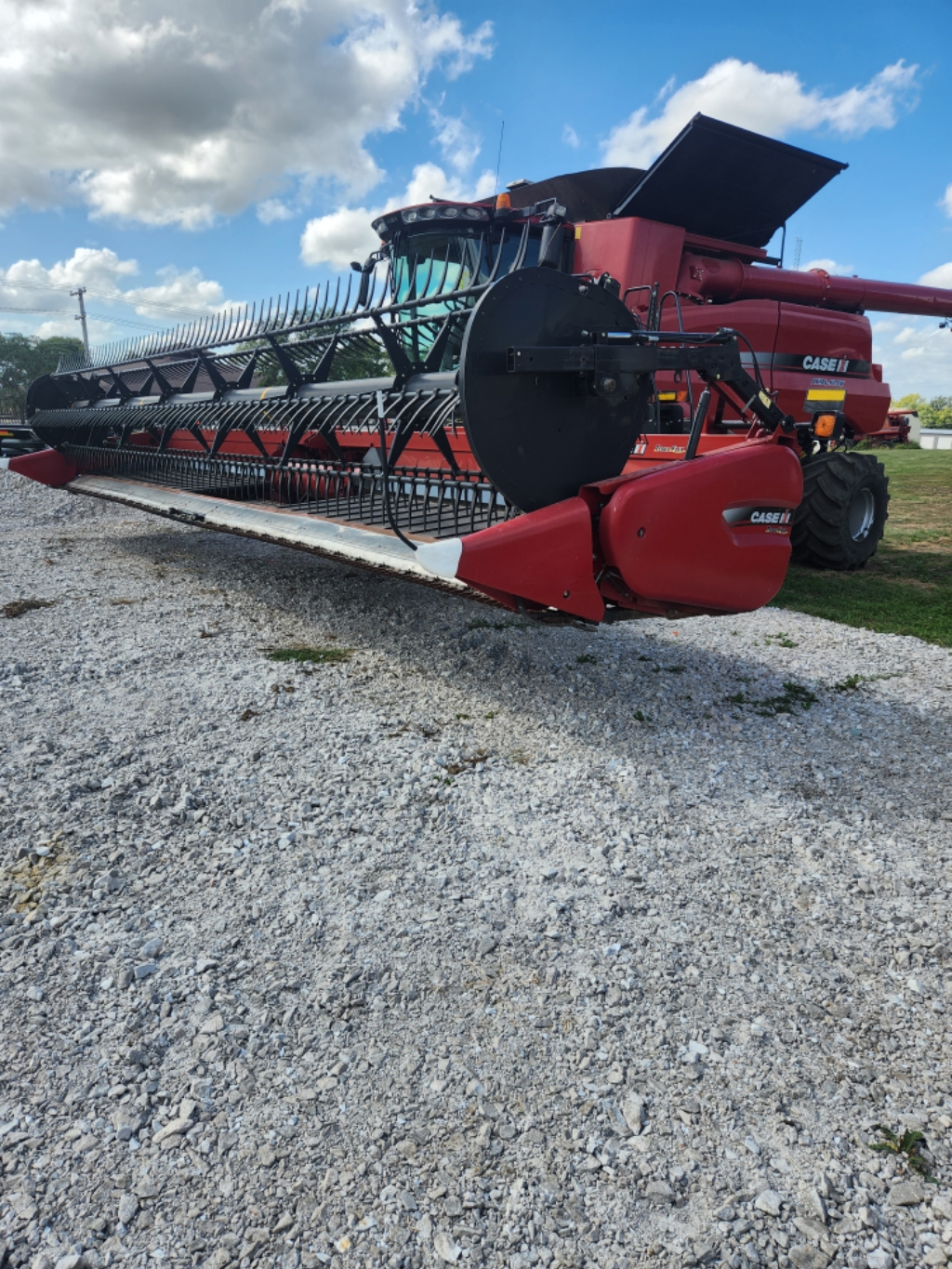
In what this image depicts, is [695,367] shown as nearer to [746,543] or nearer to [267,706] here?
[746,543]

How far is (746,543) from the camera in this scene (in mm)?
3236

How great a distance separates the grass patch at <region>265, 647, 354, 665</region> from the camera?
4156 millimetres

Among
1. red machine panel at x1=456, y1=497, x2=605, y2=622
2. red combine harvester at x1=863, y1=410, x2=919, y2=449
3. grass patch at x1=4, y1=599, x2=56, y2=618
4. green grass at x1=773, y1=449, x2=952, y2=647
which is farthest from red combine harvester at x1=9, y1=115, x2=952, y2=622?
red combine harvester at x1=863, y1=410, x2=919, y2=449

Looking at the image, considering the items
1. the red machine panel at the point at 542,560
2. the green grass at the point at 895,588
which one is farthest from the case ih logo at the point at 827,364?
the red machine panel at the point at 542,560

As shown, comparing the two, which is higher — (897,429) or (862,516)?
(897,429)

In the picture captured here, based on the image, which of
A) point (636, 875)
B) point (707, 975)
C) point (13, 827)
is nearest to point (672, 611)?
point (636, 875)

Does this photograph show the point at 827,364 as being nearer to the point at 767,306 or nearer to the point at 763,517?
the point at 767,306

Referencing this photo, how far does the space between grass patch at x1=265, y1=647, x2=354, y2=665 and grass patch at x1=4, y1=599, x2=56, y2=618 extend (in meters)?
1.97

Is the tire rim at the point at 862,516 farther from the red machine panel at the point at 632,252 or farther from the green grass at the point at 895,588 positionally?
the red machine panel at the point at 632,252

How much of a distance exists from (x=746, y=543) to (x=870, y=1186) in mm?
2317

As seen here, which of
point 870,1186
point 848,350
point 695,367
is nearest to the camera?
point 870,1186

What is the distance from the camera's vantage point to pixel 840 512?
6031 millimetres

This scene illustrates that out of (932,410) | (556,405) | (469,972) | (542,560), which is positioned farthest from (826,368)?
(932,410)

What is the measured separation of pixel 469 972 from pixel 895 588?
17.9 feet
